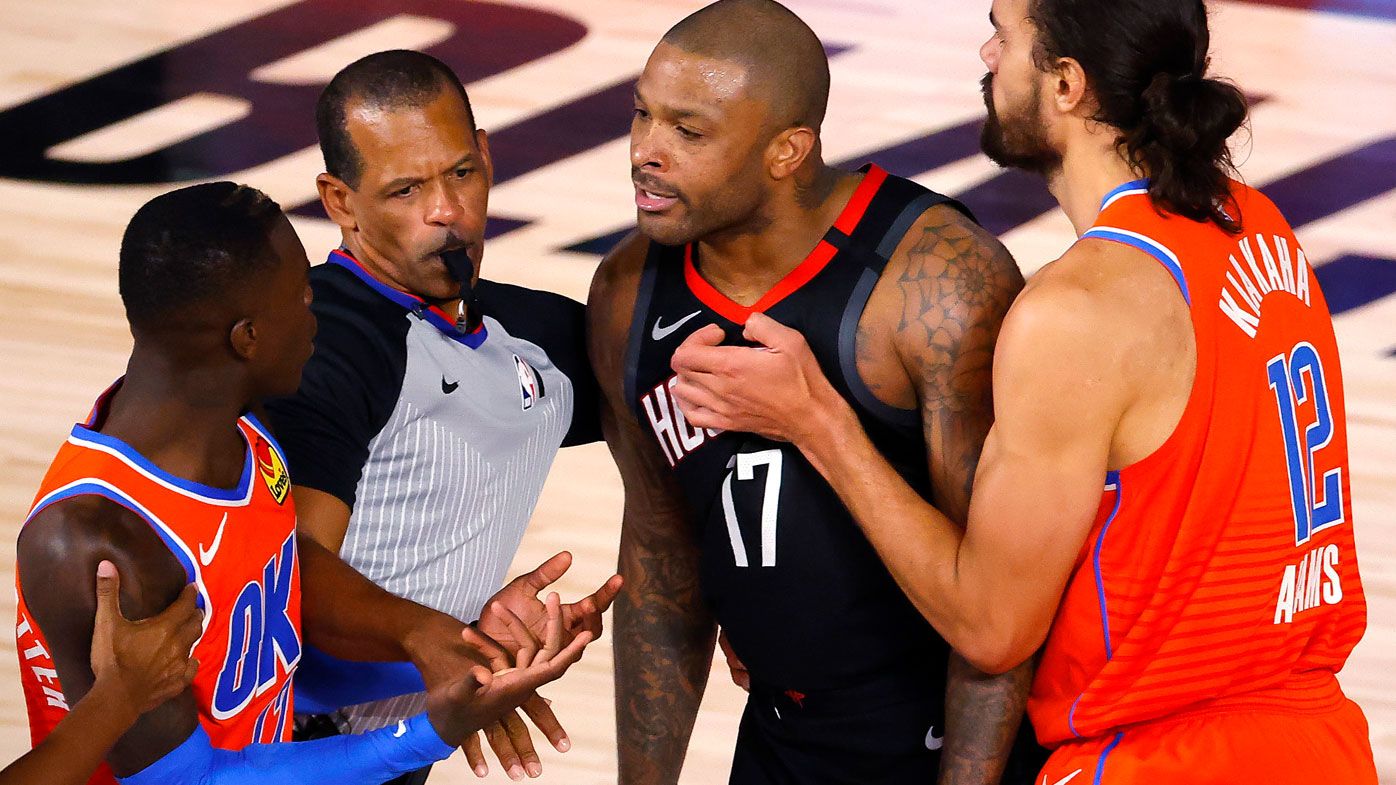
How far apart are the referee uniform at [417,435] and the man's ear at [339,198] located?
0.20ft

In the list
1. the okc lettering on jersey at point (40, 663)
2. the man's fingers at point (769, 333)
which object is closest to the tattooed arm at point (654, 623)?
the man's fingers at point (769, 333)

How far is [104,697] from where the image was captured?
5.98 ft

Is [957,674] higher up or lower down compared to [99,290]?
higher up

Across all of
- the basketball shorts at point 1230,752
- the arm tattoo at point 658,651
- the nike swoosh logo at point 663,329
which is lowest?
the arm tattoo at point 658,651

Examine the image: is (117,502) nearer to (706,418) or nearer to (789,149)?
(706,418)

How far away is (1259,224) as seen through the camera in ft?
6.98

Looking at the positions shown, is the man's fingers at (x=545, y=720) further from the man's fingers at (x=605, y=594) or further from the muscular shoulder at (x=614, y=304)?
the muscular shoulder at (x=614, y=304)

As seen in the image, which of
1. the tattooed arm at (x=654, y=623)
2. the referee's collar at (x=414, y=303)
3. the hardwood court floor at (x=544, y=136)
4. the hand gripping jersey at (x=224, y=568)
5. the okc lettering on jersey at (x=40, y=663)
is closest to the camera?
the hand gripping jersey at (x=224, y=568)

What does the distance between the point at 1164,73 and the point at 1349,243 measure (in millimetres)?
4043

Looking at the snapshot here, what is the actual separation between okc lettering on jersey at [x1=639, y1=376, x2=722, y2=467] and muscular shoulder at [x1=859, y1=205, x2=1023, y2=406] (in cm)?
30

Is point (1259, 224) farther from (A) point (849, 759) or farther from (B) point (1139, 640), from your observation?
(A) point (849, 759)

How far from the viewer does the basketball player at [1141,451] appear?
1969 millimetres

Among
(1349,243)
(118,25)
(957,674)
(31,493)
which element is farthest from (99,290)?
(1349,243)

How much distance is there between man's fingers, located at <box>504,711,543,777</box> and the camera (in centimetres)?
231
